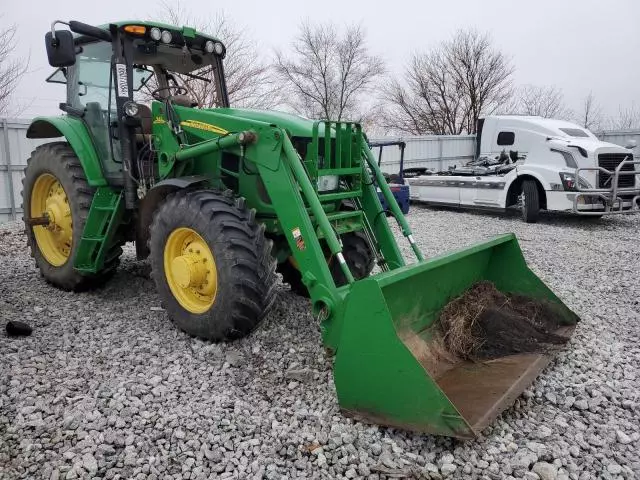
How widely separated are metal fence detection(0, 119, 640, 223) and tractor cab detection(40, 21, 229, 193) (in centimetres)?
557

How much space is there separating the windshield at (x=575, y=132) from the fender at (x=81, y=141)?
396 inches

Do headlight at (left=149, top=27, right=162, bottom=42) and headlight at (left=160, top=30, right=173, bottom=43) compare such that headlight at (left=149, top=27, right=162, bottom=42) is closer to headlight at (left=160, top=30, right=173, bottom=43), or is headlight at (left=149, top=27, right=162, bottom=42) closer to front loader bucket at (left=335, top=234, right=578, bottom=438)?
headlight at (left=160, top=30, right=173, bottom=43)

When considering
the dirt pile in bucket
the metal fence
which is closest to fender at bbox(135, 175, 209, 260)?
the dirt pile in bucket

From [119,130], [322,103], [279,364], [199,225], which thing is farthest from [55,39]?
[322,103]

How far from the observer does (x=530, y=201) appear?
1082 centimetres

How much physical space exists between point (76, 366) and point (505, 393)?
8.67ft

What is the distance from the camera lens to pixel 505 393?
2.83 m

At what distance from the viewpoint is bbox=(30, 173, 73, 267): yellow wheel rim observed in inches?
199

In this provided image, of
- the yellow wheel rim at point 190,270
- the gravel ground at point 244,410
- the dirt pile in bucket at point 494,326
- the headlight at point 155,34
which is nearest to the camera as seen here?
the gravel ground at point 244,410

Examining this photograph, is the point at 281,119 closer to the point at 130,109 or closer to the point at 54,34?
the point at 130,109

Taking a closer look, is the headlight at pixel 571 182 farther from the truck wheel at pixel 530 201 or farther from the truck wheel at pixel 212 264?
the truck wheel at pixel 212 264

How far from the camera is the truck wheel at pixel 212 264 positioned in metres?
3.43

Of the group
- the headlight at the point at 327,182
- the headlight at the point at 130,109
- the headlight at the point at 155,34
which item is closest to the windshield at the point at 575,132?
the headlight at the point at 327,182

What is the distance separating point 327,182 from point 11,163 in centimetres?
908
